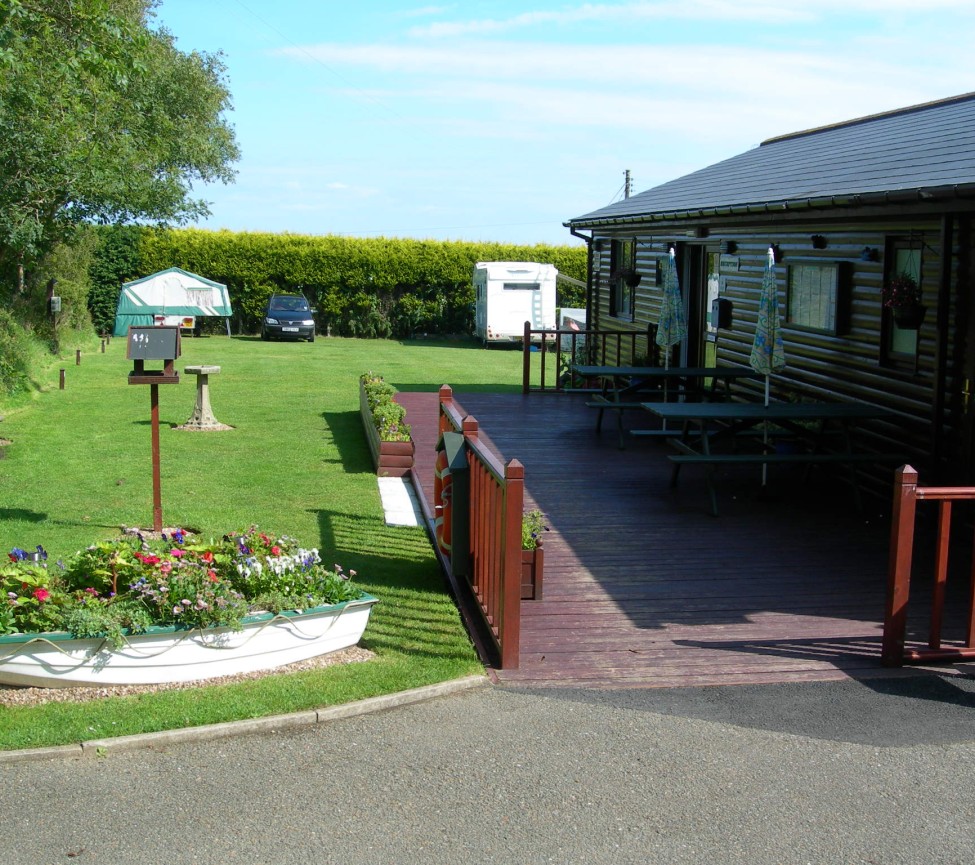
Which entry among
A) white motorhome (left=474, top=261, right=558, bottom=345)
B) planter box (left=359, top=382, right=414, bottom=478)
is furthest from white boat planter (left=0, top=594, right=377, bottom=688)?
white motorhome (left=474, top=261, right=558, bottom=345)

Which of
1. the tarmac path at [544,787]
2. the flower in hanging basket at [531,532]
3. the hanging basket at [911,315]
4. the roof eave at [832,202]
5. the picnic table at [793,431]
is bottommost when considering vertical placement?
the tarmac path at [544,787]

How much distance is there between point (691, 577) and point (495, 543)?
5.93 ft

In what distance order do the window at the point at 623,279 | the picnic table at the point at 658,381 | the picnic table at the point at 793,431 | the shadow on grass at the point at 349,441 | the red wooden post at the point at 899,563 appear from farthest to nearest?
the window at the point at 623,279, the picnic table at the point at 658,381, the shadow on grass at the point at 349,441, the picnic table at the point at 793,431, the red wooden post at the point at 899,563

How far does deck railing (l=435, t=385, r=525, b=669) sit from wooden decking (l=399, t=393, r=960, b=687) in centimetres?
23

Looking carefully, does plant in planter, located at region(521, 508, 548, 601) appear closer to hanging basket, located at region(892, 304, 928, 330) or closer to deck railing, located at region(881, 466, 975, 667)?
deck railing, located at region(881, 466, 975, 667)

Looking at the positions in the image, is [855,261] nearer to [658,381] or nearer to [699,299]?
[658,381]

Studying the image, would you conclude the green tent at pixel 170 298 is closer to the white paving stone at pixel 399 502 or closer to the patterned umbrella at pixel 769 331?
the white paving stone at pixel 399 502

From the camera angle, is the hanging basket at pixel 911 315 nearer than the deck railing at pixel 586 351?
Yes

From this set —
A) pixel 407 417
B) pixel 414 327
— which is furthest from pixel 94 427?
pixel 414 327

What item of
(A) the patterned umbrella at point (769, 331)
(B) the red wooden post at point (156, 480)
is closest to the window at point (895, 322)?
(A) the patterned umbrella at point (769, 331)

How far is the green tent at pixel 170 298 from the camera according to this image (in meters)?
19.7

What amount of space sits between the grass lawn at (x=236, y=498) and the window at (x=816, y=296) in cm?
462

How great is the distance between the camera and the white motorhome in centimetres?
3095

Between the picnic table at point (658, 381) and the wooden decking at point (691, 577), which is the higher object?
the picnic table at point (658, 381)
